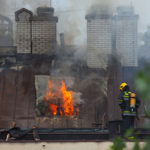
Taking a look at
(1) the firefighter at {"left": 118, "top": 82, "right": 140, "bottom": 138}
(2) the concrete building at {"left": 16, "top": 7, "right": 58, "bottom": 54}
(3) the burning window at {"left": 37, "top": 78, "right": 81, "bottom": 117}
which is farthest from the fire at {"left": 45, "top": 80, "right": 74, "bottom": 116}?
(1) the firefighter at {"left": 118, "top": 82, "right": 140, "bottom": 138}

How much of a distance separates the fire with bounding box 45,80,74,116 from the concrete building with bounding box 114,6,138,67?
235cm

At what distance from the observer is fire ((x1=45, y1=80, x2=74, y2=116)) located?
9.98 meters

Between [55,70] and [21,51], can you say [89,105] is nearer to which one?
[55,70]

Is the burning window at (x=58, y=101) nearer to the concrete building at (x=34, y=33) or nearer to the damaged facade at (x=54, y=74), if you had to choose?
the damaged facade at (x=54, y=74)

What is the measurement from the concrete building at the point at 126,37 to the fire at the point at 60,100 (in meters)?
2.35

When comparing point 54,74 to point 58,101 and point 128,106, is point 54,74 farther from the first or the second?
point 128,106

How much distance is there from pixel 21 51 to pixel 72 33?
5.27m

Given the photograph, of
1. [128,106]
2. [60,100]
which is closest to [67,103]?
[60,100]

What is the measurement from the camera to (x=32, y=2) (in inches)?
744

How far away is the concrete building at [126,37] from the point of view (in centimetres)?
1132

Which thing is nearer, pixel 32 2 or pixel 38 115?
pixel 38 115

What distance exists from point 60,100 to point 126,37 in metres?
3.36

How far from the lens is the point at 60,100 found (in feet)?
33.1

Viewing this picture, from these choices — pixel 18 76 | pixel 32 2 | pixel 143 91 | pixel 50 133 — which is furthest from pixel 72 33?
pixel 143 91
